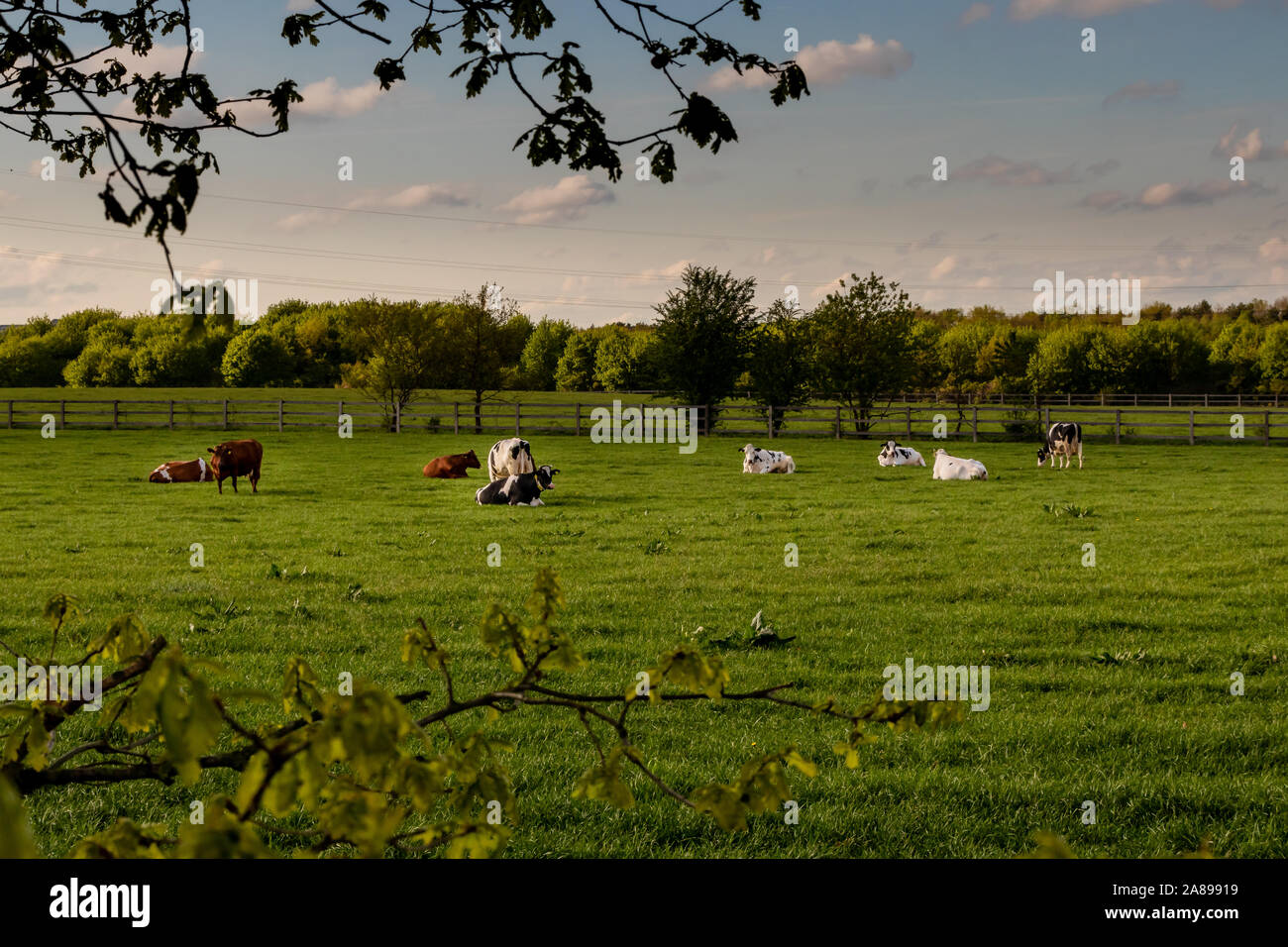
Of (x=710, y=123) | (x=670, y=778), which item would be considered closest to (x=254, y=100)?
(x=710, y=123)

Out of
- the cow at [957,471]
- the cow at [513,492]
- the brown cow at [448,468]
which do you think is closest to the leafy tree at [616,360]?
the brown cow at [448,468]

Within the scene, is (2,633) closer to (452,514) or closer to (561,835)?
(561,835)

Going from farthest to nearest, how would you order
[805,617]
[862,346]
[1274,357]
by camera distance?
[1274,357] < [862,346] < [805,617]

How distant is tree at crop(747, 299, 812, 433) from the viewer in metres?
42.4

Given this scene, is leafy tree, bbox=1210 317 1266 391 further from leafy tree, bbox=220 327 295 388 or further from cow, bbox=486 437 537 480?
cow, bbox=486 437 537 480

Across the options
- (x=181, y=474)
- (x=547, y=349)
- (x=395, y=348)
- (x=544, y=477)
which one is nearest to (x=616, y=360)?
(x=547, y=349)

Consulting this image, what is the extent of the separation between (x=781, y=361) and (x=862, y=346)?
3.39 meters

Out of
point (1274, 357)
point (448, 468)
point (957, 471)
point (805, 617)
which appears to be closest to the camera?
point (805, 617)

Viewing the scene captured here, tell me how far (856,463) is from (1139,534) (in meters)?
13.9

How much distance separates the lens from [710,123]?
344 cm

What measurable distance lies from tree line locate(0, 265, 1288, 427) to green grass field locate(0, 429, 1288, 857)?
292 centimetres

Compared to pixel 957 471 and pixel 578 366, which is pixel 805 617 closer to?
pixel 957 471

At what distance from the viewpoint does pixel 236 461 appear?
20109mm

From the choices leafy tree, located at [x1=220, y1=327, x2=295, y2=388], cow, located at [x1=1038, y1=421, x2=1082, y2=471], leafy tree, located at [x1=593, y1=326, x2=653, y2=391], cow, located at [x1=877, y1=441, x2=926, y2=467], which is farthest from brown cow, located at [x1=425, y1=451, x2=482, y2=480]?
leafy tree, located at [x1=220, y1=327, x2=295, y2=388]
